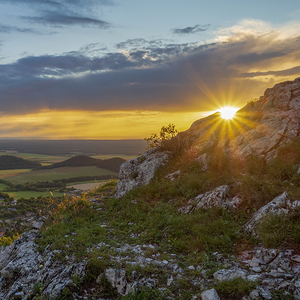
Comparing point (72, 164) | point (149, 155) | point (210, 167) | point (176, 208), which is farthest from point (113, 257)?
point (72, 164)

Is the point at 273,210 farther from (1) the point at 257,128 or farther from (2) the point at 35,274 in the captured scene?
(2) the point at 35,274

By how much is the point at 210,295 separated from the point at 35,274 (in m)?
5.70

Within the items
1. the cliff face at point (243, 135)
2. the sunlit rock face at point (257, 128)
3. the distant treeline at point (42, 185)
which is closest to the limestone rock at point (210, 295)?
the cliff face at point (243, 135)

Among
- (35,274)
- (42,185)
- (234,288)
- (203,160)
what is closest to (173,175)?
(203,160)

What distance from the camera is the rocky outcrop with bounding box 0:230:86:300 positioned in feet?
19.9

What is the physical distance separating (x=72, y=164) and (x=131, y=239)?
102m

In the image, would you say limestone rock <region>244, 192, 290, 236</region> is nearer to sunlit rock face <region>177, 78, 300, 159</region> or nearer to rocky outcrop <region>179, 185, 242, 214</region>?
rocky outcrop <region>179, 185, 242, 214</region>

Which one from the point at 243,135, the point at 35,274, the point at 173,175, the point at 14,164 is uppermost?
the point at 243,135

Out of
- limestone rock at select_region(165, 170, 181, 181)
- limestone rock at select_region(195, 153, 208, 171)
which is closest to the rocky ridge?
limestone rock at select_region(195, 153, 208, 171)

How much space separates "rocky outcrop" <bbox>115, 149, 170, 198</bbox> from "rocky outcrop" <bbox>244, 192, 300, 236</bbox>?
7.52 meters

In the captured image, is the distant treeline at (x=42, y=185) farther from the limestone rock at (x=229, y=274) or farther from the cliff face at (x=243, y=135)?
the limestone rock at (x=229, y=274)

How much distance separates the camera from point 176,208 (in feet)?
34.2

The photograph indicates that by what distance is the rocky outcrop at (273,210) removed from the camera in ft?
23.9

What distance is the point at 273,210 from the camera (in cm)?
750
